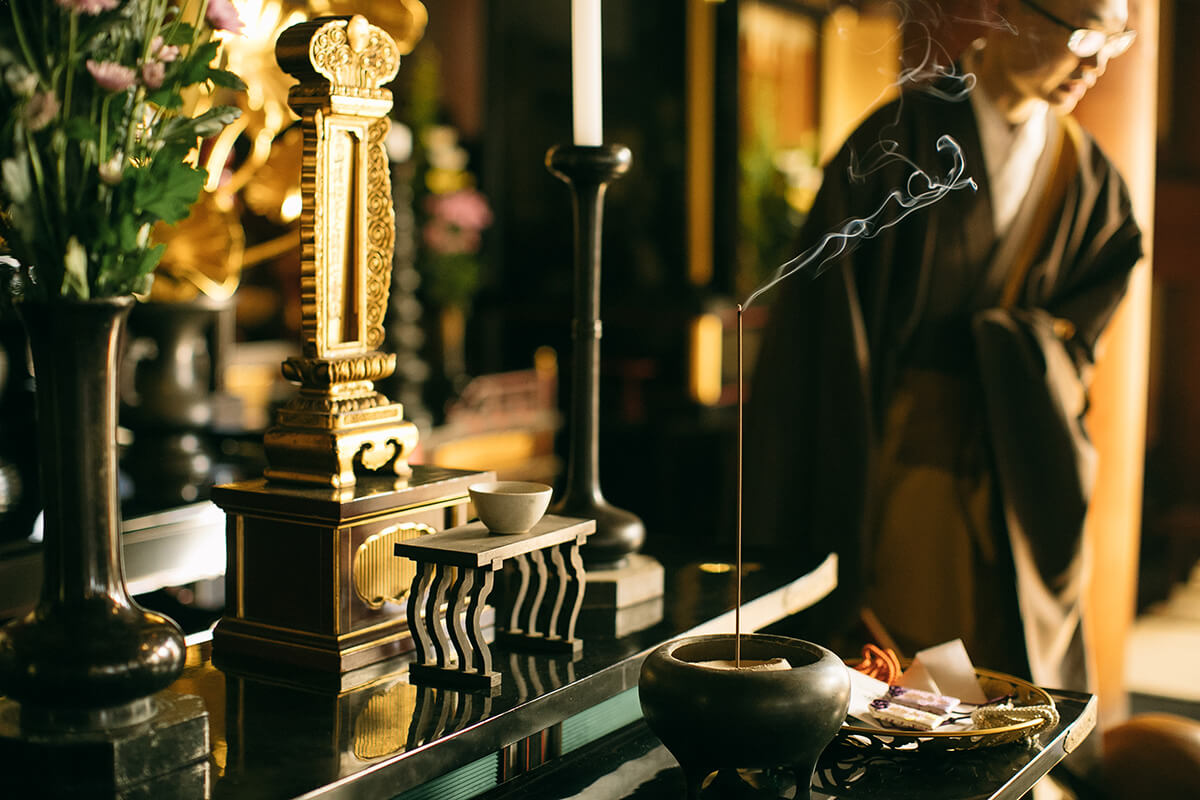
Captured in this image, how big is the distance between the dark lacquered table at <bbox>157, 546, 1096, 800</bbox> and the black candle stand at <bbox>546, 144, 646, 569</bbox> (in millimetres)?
128

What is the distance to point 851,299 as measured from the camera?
7.51ft

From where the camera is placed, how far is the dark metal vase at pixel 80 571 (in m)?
1.08

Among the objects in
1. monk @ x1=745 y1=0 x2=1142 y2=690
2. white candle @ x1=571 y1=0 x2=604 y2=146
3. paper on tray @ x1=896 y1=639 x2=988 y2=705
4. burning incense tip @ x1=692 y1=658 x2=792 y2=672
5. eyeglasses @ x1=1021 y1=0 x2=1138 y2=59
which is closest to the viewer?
burning incense tip @ x1=692 y1=658 x2=792 y2=672

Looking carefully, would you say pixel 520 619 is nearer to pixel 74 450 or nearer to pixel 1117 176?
pixel 74 450

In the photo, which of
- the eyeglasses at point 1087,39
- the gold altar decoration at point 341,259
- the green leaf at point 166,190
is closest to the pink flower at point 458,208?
the eyeglasses at point 1087,39

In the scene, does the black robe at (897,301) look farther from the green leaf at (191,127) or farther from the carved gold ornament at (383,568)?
the green leaf at (191,127)

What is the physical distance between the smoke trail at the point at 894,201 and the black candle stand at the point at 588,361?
1.91 feet

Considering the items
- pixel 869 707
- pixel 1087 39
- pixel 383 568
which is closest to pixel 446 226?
pixel 1087 39

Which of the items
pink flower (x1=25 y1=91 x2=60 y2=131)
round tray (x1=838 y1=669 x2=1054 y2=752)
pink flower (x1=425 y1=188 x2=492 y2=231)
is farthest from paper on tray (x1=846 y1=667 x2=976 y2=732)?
pink flower (x1=425 y1=188 x2=492 y2=231)

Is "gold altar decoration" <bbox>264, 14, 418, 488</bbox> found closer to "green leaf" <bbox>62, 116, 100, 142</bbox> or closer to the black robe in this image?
"green leaf" <bbox>62, 116, 100, 142</bbox>

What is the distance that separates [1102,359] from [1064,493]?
497 mm

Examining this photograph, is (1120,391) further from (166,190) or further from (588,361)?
(166,190)

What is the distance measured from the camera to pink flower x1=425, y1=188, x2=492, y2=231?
5562 mm

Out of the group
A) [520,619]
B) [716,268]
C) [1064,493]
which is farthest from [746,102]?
[520,619]
